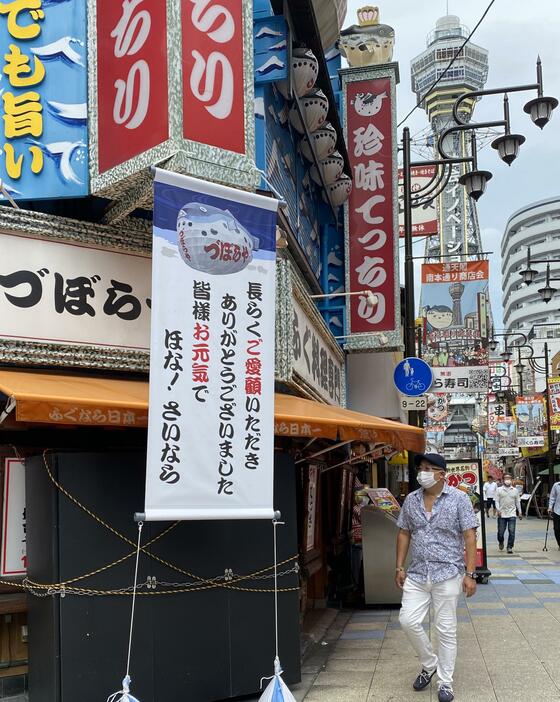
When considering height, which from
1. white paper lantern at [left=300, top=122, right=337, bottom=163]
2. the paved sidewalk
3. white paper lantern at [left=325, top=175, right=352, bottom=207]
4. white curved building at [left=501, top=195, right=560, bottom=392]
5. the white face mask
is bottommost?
the paved sidewalk

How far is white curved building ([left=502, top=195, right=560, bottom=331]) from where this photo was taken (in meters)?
155

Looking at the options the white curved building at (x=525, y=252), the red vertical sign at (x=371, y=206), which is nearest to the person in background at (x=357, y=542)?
the red vertical sign at (x=371, y=206)

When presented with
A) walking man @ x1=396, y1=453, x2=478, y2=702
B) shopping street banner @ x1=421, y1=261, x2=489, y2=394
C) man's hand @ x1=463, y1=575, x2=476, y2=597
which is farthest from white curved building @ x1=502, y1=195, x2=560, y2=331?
man's hand @ x1=463, y1=575, x2=476, y2=597

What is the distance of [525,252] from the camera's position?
16625 centimetres

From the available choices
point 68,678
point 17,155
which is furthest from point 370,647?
point 17,155

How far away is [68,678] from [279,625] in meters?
1.94

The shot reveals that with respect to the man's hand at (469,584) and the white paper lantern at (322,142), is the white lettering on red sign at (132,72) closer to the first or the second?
the man's hand at (469,584)

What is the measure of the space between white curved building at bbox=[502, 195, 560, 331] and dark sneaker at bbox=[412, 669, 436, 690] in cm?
14757

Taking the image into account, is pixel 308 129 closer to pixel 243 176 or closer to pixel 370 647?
pixel 243 176

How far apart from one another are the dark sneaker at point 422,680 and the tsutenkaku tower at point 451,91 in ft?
498

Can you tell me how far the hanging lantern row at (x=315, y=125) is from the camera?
10188mm

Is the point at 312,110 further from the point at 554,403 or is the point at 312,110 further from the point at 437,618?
the point at 554,403

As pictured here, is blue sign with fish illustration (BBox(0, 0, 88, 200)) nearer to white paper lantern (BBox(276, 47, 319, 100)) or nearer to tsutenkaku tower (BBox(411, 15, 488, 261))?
white paper lantern (BBox(276, 47, 319, 100))

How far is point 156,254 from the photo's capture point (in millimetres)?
5918
